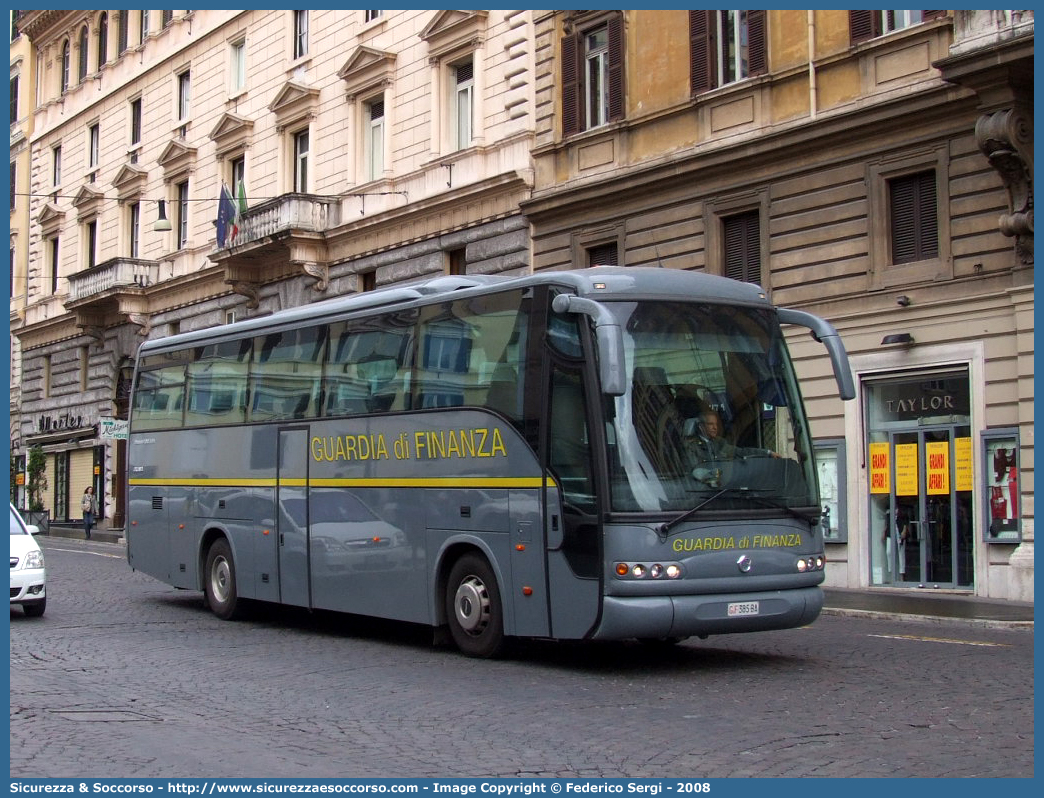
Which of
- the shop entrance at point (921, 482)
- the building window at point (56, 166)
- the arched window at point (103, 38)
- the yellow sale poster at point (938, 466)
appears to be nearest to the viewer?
the shop entrance at point (921, 482)

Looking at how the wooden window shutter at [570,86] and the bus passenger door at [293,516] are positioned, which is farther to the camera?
the wooden window shutter at [570,86]

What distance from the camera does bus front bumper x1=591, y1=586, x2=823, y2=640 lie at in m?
11.6

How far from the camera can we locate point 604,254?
1056 inches

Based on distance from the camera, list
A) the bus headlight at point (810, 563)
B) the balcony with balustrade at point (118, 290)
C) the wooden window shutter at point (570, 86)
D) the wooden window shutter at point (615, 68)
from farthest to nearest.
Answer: the balcony with balustrade at point (118, 290), the wooden window shutter at point (570, 86), the wooden window shutter at point (615, 68), the bus headlight at point (810, 563)

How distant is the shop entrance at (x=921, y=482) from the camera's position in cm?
2050

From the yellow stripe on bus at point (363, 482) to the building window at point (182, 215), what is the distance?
23806 mm

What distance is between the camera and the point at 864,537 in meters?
21.8

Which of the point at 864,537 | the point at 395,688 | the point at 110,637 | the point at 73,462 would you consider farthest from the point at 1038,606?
the point at 73,462

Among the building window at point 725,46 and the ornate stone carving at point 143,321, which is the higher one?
the building window at point 725,46

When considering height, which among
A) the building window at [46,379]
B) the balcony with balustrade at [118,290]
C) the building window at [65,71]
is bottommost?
the building window at [46,379]

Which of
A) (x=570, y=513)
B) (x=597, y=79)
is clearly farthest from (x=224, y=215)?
(x=570, y=513)

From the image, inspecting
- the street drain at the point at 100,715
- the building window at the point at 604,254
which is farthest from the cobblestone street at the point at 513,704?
the building window at the point at 604,254

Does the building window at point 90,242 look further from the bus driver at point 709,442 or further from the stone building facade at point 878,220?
the bus driver at point 709,442

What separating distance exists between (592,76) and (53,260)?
30.3 meters
